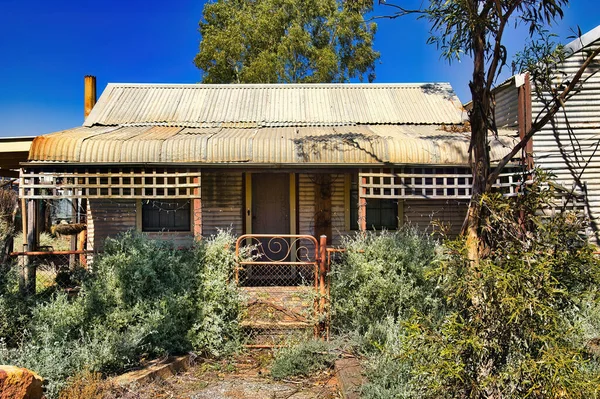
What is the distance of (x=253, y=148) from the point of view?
7359mm

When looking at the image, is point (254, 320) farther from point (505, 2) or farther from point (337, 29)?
point (337, 29)

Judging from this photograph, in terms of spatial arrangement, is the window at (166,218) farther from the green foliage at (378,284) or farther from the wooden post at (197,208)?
the green foliage at (378,284)

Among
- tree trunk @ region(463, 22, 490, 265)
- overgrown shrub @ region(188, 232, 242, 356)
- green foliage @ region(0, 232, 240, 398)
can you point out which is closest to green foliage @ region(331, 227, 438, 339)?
overgrown shrub @ region(188, 232, 242, 356)

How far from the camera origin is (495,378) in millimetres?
2801

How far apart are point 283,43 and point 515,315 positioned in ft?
63.2

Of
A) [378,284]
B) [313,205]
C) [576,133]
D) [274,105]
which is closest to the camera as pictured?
[378,284]

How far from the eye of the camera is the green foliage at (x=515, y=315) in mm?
2717

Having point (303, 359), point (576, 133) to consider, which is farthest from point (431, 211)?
point (303, 359)

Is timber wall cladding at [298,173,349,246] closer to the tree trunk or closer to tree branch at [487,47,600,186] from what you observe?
the tree trunk

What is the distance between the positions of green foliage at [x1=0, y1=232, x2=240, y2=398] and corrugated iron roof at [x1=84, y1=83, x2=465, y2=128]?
13.4 ft

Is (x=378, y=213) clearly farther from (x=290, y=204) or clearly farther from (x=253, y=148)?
(x=253, y=148)

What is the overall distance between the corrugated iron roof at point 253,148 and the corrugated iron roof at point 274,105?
5.29 feet

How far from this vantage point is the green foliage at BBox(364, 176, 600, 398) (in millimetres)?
2717

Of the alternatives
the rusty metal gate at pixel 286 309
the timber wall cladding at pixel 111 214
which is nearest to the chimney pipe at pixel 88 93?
the timber wall cladding at pixel 111 214
